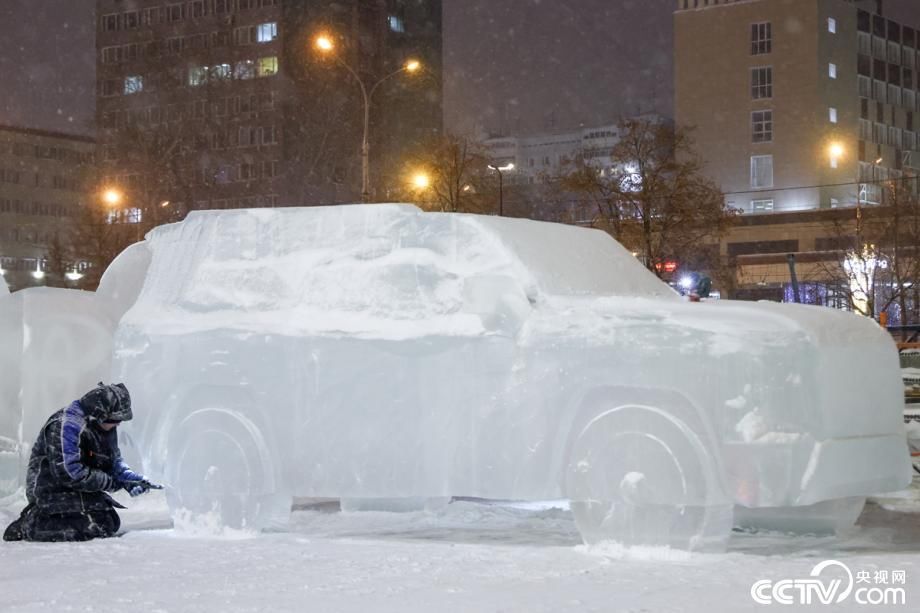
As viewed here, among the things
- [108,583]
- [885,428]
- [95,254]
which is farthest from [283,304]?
[95,254]

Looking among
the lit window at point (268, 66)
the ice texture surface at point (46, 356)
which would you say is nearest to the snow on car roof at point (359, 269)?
the ice texture surface at point (46, 356)

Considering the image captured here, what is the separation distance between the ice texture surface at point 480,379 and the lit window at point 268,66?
98568 mm

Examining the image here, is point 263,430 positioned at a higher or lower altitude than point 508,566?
higher

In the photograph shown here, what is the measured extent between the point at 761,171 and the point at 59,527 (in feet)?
248

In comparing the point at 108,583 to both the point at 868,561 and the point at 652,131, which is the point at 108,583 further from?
the point at 652,131

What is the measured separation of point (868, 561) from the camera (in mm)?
7441

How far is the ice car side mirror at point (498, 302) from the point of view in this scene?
807 centimetres

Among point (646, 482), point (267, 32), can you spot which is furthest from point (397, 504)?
point (267, 32)

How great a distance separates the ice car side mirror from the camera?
8070 millimetres

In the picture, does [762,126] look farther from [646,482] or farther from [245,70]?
[646,482]

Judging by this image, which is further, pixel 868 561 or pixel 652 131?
pixel 652 131

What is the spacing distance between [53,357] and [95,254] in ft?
132

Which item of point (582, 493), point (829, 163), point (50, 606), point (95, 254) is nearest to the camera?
point (50, 606)

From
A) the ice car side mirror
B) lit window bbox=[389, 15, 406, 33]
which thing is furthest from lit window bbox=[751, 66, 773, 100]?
the ice car side mirror
